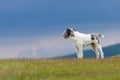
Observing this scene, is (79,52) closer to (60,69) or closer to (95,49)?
(95,49)

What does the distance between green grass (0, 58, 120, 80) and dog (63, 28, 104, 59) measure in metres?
7.78

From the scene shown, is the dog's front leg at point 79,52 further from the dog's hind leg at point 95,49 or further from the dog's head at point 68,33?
the dog's hind leg at point 95,49

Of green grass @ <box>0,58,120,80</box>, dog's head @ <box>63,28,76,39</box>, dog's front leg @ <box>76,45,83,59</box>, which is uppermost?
dog's head @ <box>63,28,76,39</box>

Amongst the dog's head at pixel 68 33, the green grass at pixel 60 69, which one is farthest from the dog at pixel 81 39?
the green grass at pixel 60 69

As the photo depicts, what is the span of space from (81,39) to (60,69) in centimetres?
1317

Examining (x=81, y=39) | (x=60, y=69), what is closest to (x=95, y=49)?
(x=81, y=39)

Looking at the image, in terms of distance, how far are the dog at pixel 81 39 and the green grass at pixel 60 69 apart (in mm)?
7782

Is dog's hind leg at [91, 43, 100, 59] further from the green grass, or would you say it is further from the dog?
the green grass

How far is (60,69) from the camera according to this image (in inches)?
1204

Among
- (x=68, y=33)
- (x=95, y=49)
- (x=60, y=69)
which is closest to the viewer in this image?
(x=60, y=69)

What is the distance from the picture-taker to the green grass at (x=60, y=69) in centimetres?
2856

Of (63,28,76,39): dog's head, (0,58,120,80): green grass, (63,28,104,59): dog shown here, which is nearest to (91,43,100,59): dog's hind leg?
(63,28,104,59): dog

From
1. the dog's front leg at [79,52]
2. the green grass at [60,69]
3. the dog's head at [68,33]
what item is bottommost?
the green grass at [60,69]

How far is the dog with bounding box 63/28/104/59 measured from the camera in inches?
1683
